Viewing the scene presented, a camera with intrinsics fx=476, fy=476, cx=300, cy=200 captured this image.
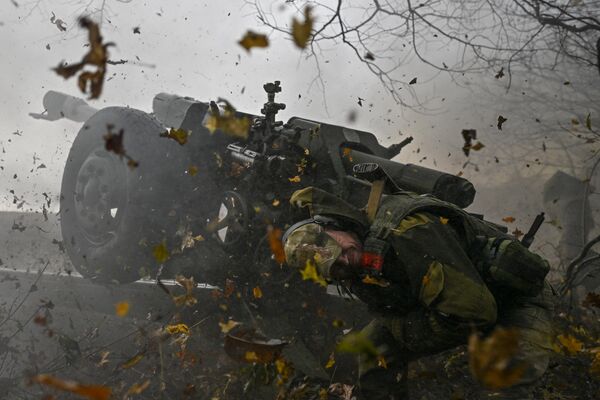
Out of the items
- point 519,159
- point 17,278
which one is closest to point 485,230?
point 17,278

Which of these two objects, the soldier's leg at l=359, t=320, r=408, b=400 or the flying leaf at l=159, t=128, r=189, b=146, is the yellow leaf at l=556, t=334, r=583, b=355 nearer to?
the soldier's leg at l=359, t=320, r=408, b=400

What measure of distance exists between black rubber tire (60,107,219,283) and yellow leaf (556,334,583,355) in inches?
128

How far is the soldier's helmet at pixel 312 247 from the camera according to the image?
93.5 inches

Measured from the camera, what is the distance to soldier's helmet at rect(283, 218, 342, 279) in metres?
2.38

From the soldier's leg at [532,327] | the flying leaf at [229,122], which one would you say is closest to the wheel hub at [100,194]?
the flying leaf at [229,122]

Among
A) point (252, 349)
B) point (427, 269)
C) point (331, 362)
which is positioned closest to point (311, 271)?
point (427, 269)

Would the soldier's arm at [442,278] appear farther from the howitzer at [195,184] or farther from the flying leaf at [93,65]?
the flying leaf at [93,65]

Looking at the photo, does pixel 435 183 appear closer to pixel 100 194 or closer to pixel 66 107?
pixel 100 194

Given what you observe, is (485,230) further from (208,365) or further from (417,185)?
(208,365)

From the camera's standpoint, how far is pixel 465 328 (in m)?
2.42

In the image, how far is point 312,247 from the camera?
245 centimetres

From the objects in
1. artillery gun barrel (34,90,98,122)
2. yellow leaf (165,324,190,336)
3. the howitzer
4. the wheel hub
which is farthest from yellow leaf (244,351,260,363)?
artillery gun barrel (34,90,98,122)

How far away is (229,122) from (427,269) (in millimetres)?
2615

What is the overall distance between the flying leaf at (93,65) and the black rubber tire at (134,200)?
68.1 inches
